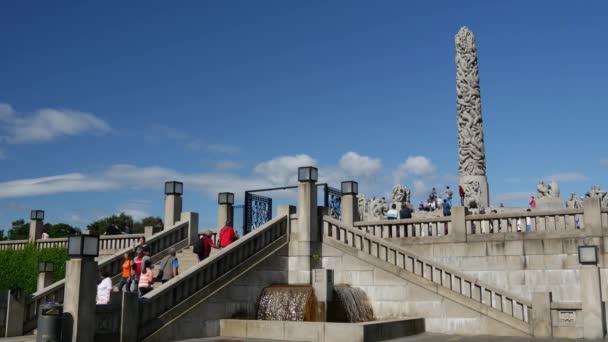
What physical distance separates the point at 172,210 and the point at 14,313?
9.16 metres

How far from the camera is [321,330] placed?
1714cm

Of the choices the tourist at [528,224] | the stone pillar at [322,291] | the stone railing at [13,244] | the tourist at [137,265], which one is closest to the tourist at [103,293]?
the tourist at [137,265]

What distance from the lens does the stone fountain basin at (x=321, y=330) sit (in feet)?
54.5

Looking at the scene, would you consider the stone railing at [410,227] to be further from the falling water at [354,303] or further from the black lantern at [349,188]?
the falling water at [354,303]

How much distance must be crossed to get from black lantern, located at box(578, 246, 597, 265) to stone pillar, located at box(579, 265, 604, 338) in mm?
259

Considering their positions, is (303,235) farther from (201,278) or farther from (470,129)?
(470,129)

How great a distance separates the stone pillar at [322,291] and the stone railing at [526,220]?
19.2 feet

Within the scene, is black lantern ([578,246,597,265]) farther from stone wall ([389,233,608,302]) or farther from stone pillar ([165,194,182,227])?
stone pillar ([165,194,182,227])

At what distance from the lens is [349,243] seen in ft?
74.7

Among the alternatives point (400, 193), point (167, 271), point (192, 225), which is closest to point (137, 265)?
point (167, 271)

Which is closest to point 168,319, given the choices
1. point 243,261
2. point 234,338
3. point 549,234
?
point 234,338

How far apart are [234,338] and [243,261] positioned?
339cm

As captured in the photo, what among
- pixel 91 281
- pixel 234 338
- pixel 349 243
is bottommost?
pixel 234 338

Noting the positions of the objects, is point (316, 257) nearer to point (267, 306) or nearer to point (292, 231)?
point (292, 231)
